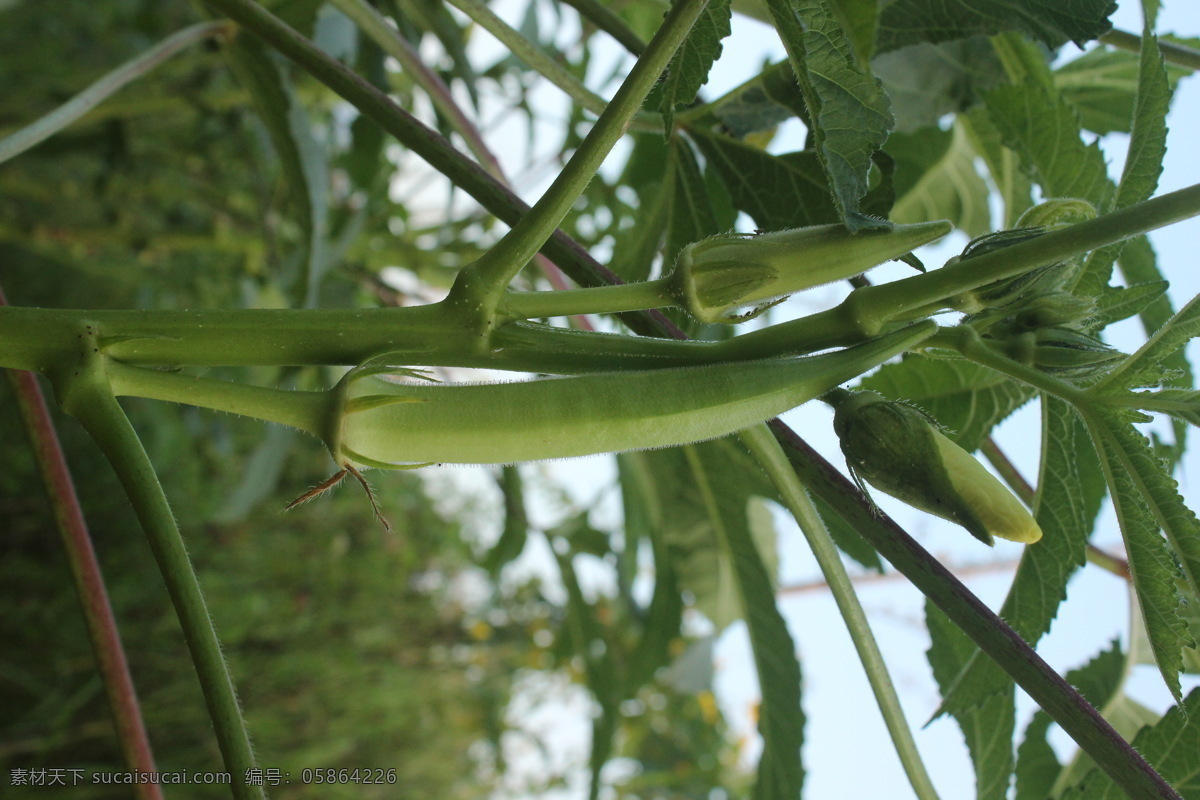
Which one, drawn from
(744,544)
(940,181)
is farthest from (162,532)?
(940,181)

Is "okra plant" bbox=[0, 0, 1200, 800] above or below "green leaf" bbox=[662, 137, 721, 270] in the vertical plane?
below

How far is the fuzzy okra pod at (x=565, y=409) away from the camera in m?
0.32

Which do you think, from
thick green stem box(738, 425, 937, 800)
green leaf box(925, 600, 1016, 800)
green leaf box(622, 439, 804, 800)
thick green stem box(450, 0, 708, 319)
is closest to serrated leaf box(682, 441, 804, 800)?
green leaf box(622, 439, 804, 800)

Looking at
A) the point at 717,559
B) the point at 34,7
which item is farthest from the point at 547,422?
the point at 34,7

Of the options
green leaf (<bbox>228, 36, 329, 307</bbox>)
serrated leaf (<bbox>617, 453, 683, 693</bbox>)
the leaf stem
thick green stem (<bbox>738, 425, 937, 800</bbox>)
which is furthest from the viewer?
serrated leaf (<bbox>617, 453, 683, 693</bbox>)

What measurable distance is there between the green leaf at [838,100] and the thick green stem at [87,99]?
44 centimetres

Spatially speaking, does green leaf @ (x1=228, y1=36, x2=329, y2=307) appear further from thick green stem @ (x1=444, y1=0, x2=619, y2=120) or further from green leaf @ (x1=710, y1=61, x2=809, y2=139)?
green leaf @ (x1=710, y1=61, x2=809, y2=139)

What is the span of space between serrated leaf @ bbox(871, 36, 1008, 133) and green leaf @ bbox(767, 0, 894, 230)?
312 mm

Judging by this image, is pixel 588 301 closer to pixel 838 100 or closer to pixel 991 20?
pixel 838 100

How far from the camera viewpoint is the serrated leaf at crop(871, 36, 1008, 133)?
2.08ft

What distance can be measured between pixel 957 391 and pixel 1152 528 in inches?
6.9

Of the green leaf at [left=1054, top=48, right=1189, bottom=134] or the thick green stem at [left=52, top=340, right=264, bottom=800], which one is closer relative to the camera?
the thick green stem at [left=52, top=340, right=264, bottom=800]

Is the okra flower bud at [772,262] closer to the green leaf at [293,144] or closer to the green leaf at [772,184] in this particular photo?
the green leaf at [772,184]

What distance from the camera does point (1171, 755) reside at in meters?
0.51
